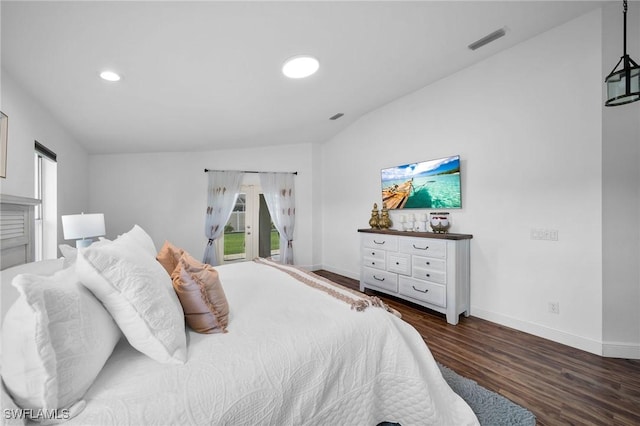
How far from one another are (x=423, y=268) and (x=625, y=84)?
7.32ft

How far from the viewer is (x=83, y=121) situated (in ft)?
9.69

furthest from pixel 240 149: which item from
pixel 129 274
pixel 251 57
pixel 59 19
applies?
pixel 129 274

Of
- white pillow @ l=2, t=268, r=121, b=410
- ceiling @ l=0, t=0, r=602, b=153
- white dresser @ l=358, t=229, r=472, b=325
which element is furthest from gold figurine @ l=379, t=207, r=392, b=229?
white pillow @ l=2, t=268, r=121, b=410

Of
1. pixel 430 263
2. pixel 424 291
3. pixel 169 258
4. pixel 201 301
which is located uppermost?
pixel 169 258

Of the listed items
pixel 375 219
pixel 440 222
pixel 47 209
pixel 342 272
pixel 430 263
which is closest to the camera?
pixel 47 209

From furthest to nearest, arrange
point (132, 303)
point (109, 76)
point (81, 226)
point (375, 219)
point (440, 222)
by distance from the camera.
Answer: point (375, 219)
point (440, 222)
point (81, 226)
point (109, 76)
point (132, 303)

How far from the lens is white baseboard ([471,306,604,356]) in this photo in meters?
2.30

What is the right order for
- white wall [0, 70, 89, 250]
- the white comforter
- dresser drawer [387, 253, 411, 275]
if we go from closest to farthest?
the white comforter < white wall [0, 70, 89, 250] < dresser drawer [387, 253, 411, 275]

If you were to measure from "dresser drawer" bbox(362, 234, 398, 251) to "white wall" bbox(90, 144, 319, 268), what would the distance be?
1767 mm

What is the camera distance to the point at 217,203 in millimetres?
4957

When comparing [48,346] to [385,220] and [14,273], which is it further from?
[385,220]

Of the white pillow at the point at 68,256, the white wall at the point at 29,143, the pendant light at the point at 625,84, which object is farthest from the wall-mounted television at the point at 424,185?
the white wall at the point at 29,143

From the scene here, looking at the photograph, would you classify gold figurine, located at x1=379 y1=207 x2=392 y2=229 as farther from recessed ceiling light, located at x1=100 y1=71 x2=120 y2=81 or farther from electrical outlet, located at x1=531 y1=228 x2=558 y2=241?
recessed ceiling light, located at x1=100 y1=71 x2=120 y2=81

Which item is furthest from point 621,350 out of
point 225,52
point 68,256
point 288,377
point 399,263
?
point 68,256
